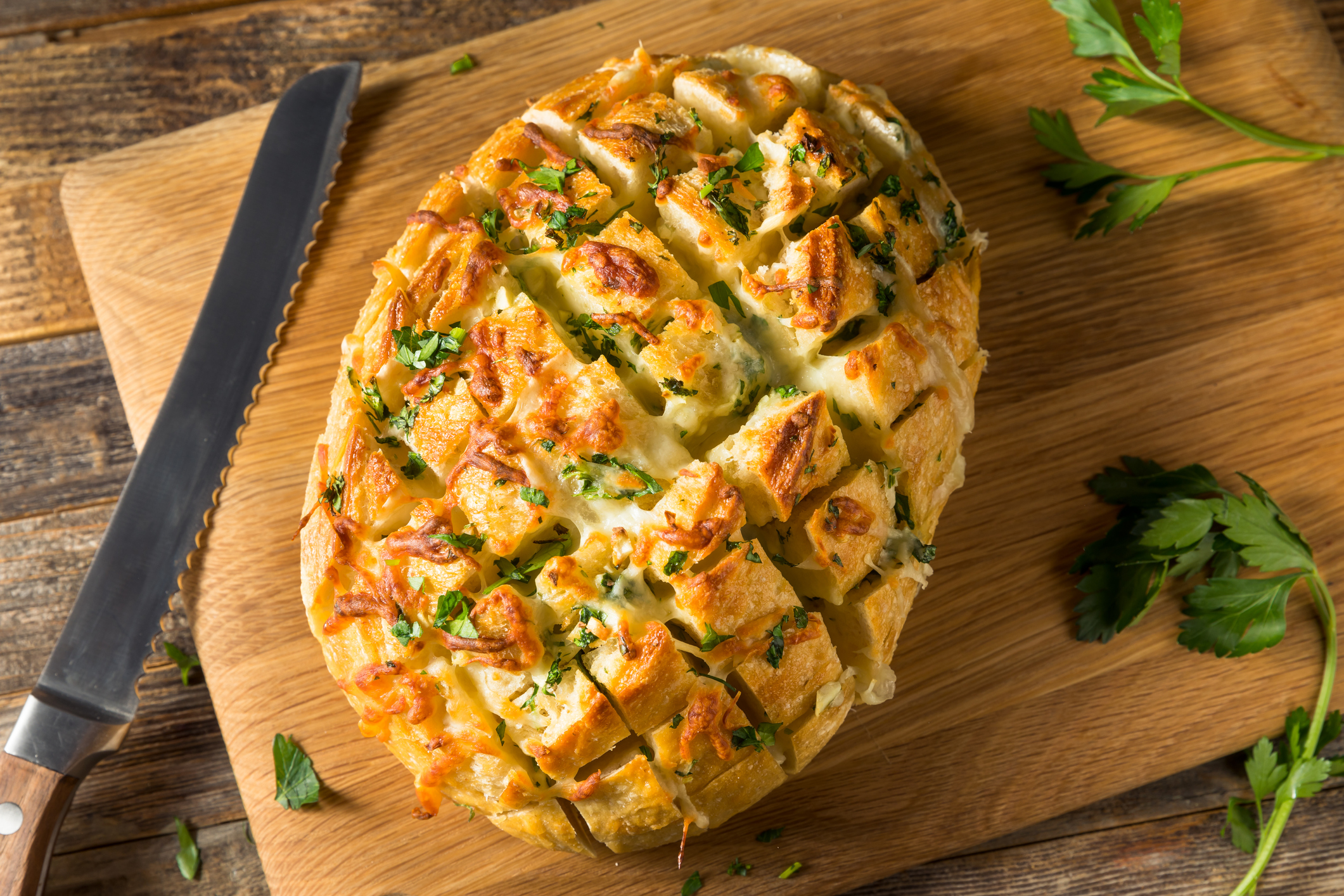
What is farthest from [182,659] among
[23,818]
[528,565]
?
[528,565]

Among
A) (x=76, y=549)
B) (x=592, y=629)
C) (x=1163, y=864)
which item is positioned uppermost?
(x=592, y=629)

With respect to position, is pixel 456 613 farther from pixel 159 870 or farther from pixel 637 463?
pixel 159 870

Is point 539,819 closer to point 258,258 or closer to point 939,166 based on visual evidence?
point 258,258

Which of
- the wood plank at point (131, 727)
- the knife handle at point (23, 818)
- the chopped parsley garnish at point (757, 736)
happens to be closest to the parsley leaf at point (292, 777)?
the wood plank at point (131, 727)

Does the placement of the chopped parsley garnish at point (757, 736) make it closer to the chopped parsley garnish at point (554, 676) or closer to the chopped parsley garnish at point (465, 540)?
the chopped parsley garnish at point (554, 676)

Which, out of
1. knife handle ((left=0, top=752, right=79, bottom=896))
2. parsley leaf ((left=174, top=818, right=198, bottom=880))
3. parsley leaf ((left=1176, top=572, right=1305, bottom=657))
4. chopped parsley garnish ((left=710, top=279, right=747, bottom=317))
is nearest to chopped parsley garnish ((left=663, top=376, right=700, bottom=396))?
chopped parsley garnish ((left=710, top=279, right=747, bottom=317))

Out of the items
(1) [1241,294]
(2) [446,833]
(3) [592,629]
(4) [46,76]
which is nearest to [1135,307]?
(1) [1241,294]

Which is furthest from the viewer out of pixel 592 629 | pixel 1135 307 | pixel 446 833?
pixel 1135 307
